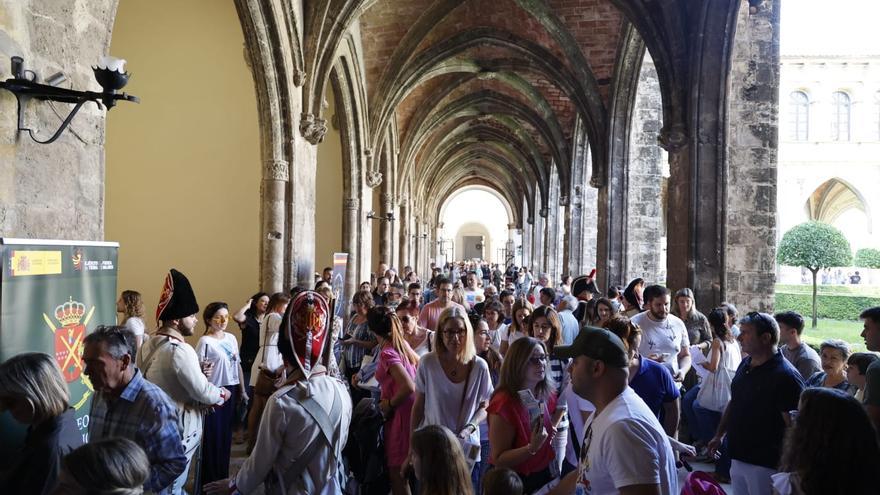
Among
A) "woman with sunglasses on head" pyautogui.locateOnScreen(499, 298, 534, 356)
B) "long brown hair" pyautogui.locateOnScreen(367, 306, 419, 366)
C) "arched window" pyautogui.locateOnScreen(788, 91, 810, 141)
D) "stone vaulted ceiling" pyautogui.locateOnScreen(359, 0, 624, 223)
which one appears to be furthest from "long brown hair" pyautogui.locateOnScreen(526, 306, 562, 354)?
"arched window" pyautogui.locateOnScreen(788, 91, 810, 141)

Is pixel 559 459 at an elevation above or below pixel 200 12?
below

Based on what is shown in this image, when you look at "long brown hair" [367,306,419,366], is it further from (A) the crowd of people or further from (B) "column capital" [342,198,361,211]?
(B) "column capital" [342,198,361,211]

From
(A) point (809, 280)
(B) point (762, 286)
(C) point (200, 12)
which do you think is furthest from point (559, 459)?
(A) point (809, 280)

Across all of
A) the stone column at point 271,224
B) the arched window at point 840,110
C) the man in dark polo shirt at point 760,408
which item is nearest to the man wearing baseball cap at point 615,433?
the man in dark polo shirt at point 760,408

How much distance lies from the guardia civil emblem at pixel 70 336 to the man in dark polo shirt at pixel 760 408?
3.60 metres

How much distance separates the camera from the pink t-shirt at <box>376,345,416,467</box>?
3566 millimetres

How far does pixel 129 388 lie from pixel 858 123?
3057cm

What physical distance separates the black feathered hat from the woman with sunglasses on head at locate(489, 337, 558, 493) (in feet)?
5.47

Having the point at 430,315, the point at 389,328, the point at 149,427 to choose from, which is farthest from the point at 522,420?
the point at 430,315

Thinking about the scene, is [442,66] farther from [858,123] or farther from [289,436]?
[858,123]

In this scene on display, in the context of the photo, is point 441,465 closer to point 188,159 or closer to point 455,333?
point 455,333

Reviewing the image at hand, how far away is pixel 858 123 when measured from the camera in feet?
84.6

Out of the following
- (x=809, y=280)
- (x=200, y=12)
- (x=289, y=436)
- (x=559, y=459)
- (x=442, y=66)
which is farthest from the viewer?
(x=809, y=280)

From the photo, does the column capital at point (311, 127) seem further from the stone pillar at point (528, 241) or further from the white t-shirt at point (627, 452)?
the stone pillar at point (528, 241)
